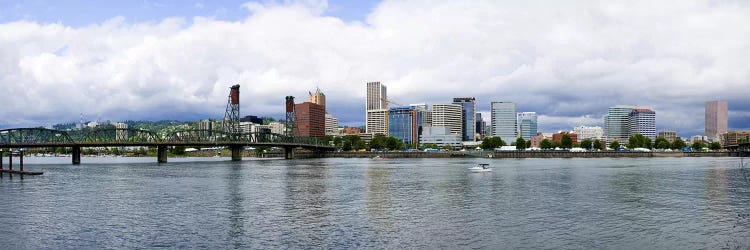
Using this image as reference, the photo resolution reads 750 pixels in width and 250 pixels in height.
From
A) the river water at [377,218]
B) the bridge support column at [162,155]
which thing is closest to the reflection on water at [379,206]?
the river water at [377,218]

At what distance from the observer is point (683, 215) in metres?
44.0

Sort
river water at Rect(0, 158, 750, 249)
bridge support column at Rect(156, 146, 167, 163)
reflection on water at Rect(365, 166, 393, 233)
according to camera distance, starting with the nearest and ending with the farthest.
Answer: river water at Rect(0, 158, 750, 249) < reflection on water at Rect(365, 166, 393, 233) < bridge support column at Rect(156, 146, 167, 163)

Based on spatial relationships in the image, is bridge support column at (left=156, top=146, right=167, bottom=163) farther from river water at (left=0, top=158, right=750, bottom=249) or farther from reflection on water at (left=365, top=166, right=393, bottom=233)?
reflection on water at (left=365, top=166, right=393, bottom=233)

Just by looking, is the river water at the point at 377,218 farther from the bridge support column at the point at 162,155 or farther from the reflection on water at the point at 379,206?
the bridge support column at the point at 162,155

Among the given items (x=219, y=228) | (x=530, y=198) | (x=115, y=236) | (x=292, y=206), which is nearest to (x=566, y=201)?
(x=530, y=198)

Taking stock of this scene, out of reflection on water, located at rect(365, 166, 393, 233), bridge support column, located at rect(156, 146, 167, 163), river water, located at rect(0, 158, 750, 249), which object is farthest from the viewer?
bridge support column, located at rect(156, 146, 167, 163)

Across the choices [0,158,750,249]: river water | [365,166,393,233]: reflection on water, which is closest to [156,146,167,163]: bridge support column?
[0,158,750,249]: river water

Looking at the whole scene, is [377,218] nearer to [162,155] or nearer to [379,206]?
[379,206]

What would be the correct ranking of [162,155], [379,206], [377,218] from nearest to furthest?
[377,218], [379,206], [162,155]

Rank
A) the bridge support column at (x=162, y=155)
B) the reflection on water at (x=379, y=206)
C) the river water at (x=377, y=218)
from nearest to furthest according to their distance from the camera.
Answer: the river water at (x=377, y=218) → the reflection on water at (x=379, y=206) → the bridge support column at (x=162, y=155)

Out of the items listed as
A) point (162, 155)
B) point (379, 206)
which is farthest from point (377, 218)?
point (162, 155)

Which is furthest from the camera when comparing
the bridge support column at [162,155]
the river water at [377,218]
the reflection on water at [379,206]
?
the bridge support column at [162,155]

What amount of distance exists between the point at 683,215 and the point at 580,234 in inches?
530

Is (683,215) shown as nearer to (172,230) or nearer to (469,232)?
(469,232)
